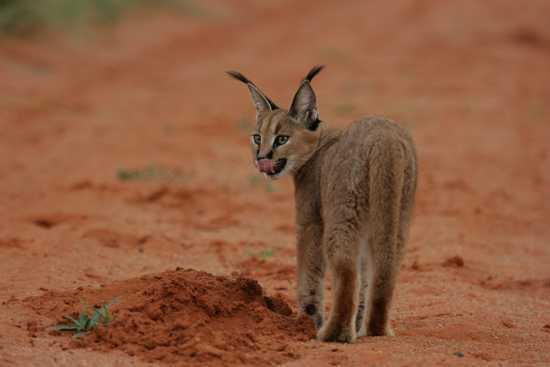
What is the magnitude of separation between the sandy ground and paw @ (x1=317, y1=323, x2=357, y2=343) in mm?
112

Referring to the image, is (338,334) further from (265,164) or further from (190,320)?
(265,164)

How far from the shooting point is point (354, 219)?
19.2 feet

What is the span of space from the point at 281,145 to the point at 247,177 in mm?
5440

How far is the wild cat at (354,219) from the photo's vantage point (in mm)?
5773

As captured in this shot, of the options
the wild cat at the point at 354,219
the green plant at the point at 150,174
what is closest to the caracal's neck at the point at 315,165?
the wild cat at the point at 354,219

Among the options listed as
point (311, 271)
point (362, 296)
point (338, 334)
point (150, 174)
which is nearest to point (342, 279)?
point (338, 334)

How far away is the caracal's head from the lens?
21.8 feet

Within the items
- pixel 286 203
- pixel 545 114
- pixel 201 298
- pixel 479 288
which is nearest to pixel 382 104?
pixel 545 114

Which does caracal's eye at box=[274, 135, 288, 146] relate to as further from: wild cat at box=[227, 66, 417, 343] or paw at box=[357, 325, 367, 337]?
paw at box=[357, 325, 367, 337]

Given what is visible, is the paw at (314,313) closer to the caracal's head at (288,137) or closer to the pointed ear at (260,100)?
the caracal's head at (288,137)

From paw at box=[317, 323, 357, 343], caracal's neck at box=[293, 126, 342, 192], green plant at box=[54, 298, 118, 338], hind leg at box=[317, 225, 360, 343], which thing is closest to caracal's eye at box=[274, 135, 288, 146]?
caracal's neck at box=[293, 126, 342, 192]

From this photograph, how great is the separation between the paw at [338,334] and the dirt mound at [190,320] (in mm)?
178

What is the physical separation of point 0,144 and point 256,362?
8887 millimetres

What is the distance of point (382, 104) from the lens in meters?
16.2
